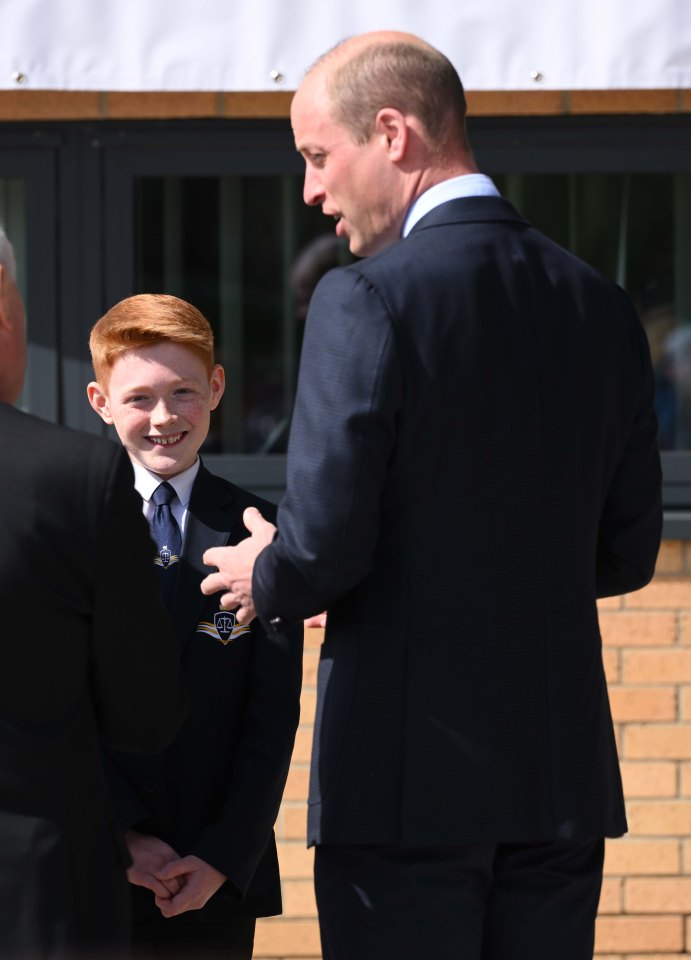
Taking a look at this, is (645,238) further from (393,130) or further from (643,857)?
(393,130)

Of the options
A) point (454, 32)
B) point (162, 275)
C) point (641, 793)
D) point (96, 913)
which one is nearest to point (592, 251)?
point (454, 32)

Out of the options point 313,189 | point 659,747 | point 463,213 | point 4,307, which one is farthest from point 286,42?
point 659,747

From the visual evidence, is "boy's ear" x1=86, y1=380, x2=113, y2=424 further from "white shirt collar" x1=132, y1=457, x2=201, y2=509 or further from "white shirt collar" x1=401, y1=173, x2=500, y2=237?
"white shirt collar" x1=401, y1=173, x2=500, y2=237

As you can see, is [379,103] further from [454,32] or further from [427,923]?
[454,32]

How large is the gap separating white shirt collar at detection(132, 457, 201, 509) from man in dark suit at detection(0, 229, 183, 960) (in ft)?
2.17

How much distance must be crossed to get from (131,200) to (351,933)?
8.78ft

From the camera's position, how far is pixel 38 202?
4352 mm

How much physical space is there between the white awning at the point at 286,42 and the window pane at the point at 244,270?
677 millimetres

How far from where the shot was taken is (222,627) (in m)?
2.53

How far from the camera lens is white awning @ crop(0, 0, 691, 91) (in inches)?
145

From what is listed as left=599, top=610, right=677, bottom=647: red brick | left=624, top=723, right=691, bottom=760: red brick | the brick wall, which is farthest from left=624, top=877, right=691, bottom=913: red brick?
left=599, top=610, right=677, bottom=647: red brick

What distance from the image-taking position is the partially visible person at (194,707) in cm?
247

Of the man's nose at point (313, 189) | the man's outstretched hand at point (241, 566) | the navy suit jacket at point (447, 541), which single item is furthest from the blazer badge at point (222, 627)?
the man's nose at point (313, 189)

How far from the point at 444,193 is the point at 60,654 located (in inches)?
32.7
